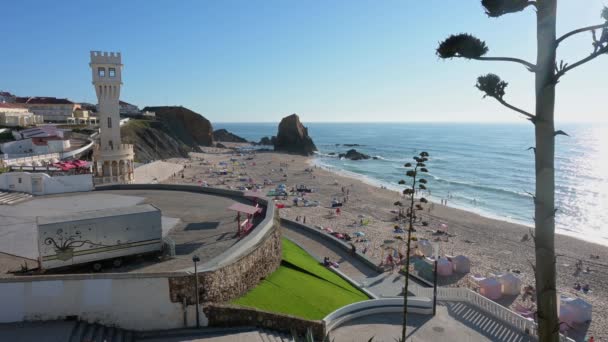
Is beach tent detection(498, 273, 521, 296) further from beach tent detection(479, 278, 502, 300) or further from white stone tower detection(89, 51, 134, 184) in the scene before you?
white stone tower detection(89, 51, 134, 184)

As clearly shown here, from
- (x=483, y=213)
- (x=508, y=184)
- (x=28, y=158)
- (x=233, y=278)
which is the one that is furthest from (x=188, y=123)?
(x=233, y=278)

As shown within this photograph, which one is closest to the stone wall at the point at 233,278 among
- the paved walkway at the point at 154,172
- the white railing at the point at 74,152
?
the paved walkway at the point at 154,172

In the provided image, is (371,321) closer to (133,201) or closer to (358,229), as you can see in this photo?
(133,201)

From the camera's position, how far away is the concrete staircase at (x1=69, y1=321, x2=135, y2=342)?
9.34 m

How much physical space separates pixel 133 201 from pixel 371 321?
41.5 feet

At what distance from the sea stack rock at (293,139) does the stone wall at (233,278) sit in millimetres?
84210

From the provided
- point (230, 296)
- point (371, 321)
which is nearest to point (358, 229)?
point (371, 321)

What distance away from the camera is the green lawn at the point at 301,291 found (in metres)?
12.5

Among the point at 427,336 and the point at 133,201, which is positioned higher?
the point at 133,201

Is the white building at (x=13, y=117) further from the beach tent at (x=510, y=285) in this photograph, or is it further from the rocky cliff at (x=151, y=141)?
the beach tent at (x=510, y=285)

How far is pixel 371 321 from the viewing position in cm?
1317

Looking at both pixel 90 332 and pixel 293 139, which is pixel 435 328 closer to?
pixel 90 332

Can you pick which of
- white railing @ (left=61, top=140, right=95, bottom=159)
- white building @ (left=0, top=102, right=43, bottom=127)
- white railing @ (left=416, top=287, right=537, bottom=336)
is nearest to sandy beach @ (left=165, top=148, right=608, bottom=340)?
white railing @ (left=416, top=287, right=537, bottom=336)

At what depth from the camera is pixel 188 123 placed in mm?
102500
